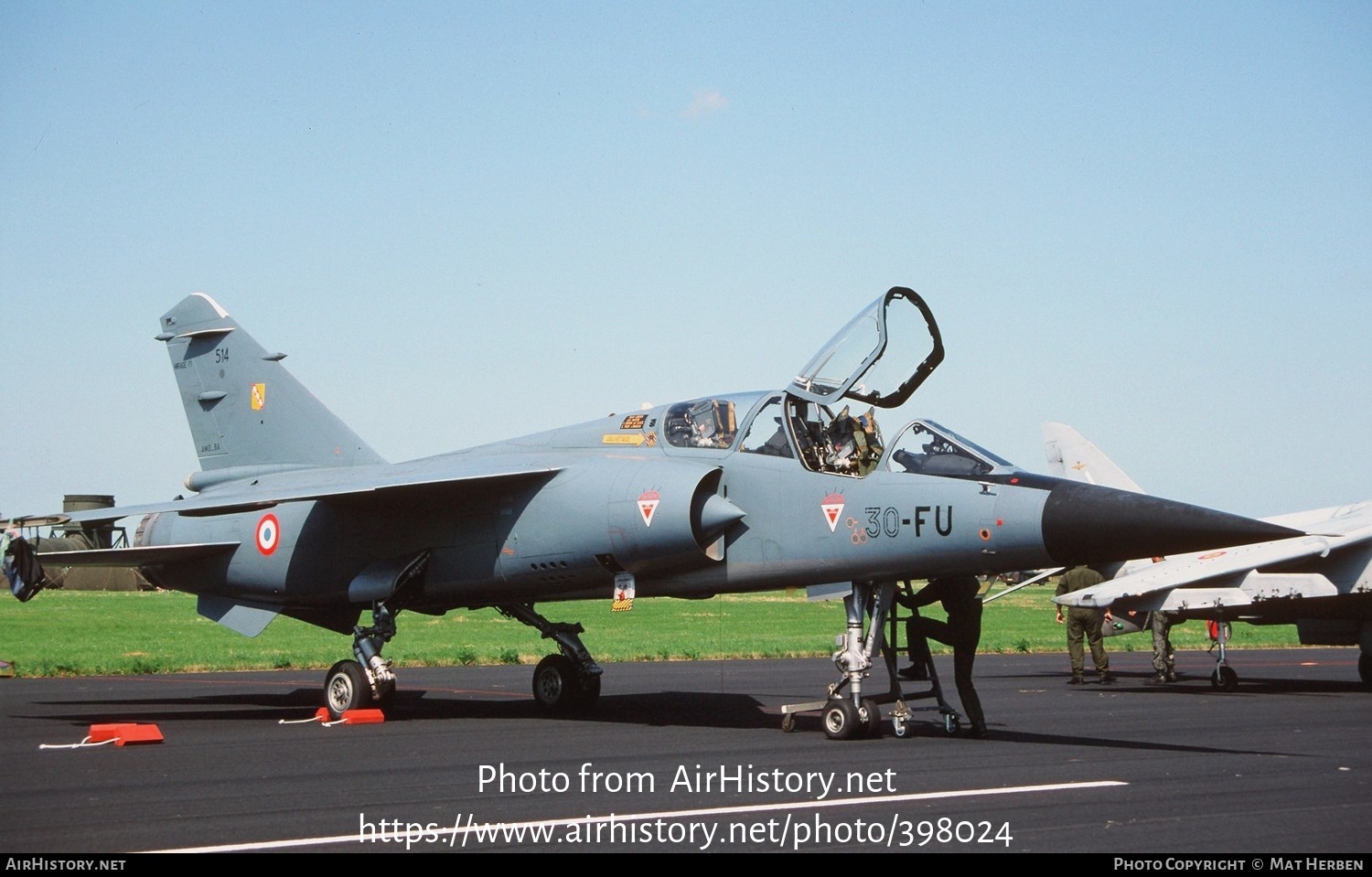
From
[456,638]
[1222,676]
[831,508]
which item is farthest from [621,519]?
[456,638]

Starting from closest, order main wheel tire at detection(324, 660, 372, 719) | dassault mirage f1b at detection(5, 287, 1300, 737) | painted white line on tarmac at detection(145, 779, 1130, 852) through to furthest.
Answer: painted white line on tarmac at detection(145, 779, 1130, 852) < dassault mirage f1b at detection(5, 287, 1300, 737) < main wheel tire at detection(324, 660, 372, 719)

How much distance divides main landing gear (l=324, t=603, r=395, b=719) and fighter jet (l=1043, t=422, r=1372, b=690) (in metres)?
9.81

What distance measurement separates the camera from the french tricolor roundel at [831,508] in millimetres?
12148

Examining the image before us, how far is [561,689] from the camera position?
1529cm

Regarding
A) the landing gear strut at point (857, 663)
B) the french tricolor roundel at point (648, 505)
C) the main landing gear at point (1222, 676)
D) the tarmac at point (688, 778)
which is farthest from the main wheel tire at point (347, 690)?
the main landing gear at point (1222, 676)

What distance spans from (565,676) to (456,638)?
66.0 feet

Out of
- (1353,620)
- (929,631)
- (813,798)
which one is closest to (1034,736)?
(929,631)

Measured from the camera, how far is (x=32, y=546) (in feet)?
48.0

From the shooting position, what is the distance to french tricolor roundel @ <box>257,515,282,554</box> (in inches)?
624

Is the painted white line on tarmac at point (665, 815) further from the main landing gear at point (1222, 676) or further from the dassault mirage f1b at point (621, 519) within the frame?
the main landing gear at point (1222, 676)

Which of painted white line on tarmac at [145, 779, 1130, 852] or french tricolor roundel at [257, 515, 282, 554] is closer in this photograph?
painted white line on tarmac at [145, 779, 1130, 852]

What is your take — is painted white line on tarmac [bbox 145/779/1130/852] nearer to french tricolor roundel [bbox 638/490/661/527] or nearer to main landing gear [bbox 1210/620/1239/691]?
french tricolor roundel [bbox 638/490/661/527]

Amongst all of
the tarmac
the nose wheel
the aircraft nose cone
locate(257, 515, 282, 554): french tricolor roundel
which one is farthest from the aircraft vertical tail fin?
the nose wheel

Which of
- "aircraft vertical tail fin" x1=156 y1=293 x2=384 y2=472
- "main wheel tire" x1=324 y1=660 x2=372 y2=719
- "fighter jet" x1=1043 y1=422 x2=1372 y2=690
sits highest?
"aircraft vertical tail fin" x1=156 y1=293 x2=384 y2=472
